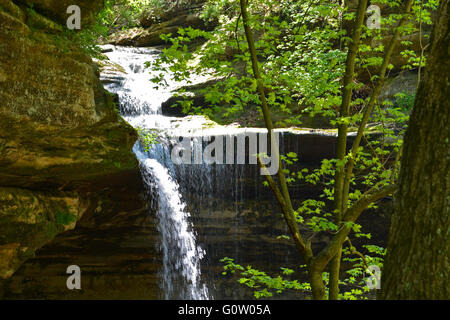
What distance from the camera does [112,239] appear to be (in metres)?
9.46

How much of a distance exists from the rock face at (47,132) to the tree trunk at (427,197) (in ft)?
15.3

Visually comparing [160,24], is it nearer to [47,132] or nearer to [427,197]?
[47,132]

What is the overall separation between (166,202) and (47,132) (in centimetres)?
442

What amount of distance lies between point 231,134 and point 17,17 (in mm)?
5378

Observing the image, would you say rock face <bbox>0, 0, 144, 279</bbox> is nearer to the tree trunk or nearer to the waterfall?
the waterfall

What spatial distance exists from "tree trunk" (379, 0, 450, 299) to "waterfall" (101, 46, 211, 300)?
270 inches

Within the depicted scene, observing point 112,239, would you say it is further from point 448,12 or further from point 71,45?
point 448,12

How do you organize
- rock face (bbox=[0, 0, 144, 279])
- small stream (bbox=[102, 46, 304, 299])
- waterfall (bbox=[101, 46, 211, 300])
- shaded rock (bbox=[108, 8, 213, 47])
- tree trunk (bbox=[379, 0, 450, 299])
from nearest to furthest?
tree trunk (bbox=[379, 0, 450, 299]), rock face (bbox=[0, 0, 144, 279]), waterfall (bbox=[101, 46, 211, 300]), small stream (bbox=[102, 46, 304, 299]), shaded rock (bbox=[108, 8, 213, 47])

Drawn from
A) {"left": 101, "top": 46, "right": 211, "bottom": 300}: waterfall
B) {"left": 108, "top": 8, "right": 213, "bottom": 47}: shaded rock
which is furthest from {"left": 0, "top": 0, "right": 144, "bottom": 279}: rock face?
{"left": 108, "top": 8, "right": 213, "bottom": 47}: shaded rock

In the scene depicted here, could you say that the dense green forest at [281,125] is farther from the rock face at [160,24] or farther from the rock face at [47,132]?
the rock face at [160,24]

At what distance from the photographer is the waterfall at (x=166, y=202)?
29.7 feet

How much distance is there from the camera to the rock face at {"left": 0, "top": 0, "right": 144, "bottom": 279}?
4758 mm

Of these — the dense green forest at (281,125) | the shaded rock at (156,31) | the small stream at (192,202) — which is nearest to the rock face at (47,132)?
the dense green forest at (281,125)
